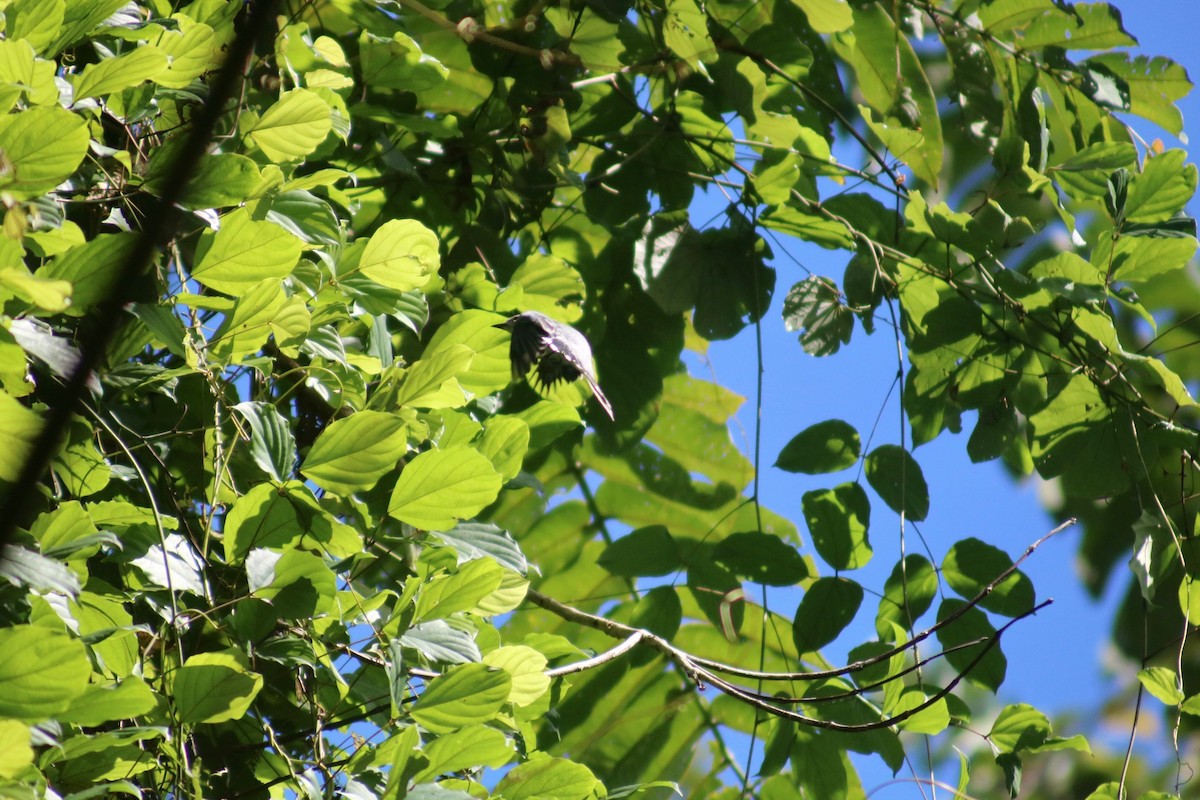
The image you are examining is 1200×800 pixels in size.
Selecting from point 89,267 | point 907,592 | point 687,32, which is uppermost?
point 687,32

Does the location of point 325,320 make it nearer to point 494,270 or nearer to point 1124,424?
point 494,270

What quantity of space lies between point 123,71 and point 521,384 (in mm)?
629

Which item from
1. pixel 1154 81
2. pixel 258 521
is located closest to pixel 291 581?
pixel 258 521

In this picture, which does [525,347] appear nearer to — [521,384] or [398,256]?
[398,256]

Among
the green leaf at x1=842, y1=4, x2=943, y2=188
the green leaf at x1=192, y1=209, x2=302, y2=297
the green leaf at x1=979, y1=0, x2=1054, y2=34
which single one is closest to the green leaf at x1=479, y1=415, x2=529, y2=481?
the green leaf at x1=192, y1=209, x2=302, y2=297

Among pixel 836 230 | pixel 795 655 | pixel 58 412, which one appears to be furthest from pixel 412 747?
pixel 836 230

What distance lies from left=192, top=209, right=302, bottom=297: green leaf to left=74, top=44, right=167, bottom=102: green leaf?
0.10 meters

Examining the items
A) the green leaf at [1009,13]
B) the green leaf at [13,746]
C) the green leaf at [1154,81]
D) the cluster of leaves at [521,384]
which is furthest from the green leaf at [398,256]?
the green leaf at [1154,81]

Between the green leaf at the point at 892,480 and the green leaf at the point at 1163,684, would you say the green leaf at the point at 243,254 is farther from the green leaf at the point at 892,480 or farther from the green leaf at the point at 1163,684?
the green leaf at the point at 1163,684

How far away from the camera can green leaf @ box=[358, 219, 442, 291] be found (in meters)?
0.83

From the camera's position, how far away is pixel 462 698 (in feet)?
2.17

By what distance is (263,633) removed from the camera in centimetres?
68

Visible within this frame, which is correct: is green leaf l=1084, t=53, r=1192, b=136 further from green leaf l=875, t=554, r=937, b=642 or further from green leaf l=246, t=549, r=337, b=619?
green leaf l=246, t=549, r=337, b=619

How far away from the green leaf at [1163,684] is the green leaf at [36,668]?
1054 mm
